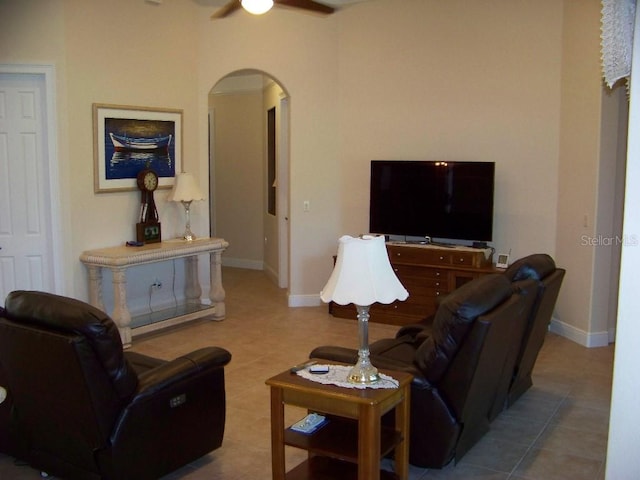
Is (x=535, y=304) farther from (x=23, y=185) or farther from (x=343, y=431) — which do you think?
(x=23, y=185)

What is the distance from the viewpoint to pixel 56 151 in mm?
5785

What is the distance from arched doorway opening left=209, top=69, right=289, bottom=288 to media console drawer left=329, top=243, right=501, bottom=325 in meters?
2.32

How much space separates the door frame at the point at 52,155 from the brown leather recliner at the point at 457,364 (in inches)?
125

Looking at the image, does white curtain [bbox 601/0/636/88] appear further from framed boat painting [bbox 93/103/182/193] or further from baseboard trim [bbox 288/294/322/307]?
baseboard trim [bbox 288/294/322/307]

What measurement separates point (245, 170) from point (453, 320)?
672 cm

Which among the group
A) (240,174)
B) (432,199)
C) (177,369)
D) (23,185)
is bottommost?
(177,369)

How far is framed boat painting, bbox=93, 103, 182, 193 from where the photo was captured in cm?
606

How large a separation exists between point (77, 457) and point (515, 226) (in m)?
4.59

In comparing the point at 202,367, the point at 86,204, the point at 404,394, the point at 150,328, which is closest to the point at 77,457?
the point at 202,367

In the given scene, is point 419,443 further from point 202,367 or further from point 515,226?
point 515,226

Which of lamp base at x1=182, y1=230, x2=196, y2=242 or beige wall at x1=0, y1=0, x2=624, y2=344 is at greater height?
beige wall at x1=0, y1=0, x2=624, y2=344

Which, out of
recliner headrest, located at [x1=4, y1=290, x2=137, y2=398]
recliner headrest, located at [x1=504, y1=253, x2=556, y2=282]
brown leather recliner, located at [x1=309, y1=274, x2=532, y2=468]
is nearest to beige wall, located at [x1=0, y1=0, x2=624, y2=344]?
recliner headrest, located at [x1=504, y1=253, x2=556, y2=282]

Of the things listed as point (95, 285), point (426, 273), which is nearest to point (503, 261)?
point (426, 273)

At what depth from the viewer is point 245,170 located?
9562mm
